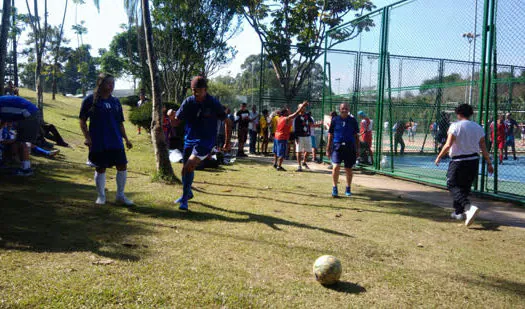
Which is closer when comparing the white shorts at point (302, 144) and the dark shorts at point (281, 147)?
the dark shorts at point (281, 147)

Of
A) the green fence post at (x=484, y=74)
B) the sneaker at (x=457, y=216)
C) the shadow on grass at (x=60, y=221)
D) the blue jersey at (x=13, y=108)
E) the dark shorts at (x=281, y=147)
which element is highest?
the green fence post at (x=484, y=74)

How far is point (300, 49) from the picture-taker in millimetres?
16109

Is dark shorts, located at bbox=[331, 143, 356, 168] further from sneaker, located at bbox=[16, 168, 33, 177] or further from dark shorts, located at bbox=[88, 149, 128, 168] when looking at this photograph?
sneaker, located at bbox=[16, 168, 33, 177]

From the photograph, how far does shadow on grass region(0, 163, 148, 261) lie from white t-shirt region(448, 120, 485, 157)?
475 cm

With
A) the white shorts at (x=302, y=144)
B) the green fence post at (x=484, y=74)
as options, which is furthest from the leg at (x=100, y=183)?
the white shorts at (x=302, y=144)

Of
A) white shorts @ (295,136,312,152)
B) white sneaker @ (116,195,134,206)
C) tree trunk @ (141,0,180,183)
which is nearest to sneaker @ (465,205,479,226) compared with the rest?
white sneaker @ (116,195,134,206)

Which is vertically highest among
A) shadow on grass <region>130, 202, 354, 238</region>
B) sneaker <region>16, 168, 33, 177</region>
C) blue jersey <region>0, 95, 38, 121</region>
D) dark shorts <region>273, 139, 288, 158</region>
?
blue jersey <region>0, 95, 38, 121</region>

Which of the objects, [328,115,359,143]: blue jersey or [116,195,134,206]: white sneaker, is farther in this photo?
[328,115,359,143]: blue jersey

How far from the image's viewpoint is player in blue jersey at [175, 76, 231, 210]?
5859 mm

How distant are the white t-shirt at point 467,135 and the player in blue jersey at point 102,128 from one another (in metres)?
4.99

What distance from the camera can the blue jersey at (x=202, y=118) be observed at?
590cm

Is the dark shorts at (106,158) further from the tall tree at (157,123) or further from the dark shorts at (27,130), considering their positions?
the dark shorts at (27,130)

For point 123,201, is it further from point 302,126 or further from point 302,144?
point 302,126

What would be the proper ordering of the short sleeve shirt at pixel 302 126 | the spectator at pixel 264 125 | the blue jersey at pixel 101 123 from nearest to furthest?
the blue jersey at pixel 101 123
the short sleeve shirt at pixel 302 126
the spectator at pixel 264 125
